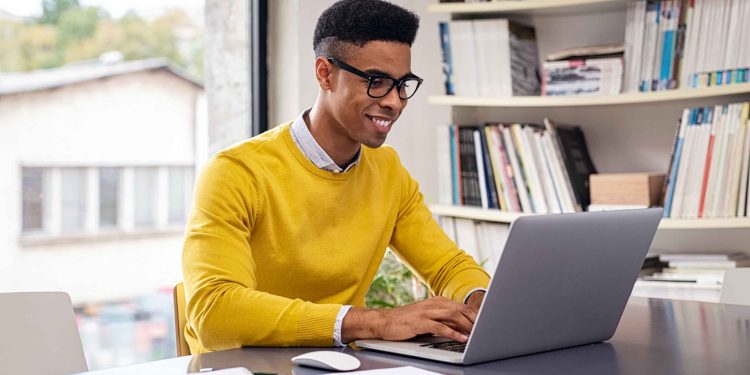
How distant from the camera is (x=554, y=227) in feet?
4.20

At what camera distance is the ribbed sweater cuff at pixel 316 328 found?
4.79 feet

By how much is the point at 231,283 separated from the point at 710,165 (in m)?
1.80

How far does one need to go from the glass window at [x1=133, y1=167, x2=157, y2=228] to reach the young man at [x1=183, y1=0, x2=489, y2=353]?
107 cm

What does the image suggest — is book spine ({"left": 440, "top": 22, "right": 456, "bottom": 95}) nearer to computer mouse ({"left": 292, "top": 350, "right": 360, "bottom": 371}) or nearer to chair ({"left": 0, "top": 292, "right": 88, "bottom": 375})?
chair ({"left": 0, "top": 292, "right": 88, "bottom": 375})

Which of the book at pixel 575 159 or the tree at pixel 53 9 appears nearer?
the tree at pixel 53 9

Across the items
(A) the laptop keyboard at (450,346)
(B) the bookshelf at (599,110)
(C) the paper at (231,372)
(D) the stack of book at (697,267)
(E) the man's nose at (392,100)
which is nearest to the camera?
(C) the paper at (231,372)

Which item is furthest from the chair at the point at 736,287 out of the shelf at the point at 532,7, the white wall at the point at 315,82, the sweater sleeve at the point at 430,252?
the white wall at the point at 315,82

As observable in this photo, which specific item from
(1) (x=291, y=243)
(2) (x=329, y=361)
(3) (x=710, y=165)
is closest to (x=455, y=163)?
(3) (x=710, y=165)

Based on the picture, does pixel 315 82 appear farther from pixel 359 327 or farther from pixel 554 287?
pixel 554 287

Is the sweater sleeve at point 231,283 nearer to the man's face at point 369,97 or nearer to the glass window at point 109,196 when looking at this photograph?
the man's face at point 369,97

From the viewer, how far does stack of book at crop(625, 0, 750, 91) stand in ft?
9.17

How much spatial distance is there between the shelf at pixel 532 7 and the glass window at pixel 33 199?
143 centimetres

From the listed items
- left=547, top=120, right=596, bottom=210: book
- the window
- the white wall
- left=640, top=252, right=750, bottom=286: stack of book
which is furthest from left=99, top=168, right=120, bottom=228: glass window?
left=640, top=252, right=750, bottom=286: stack of book

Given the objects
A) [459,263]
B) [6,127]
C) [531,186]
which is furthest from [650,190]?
[6,127]
